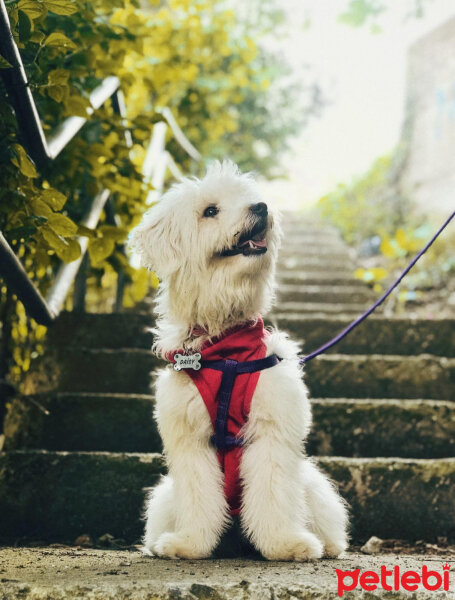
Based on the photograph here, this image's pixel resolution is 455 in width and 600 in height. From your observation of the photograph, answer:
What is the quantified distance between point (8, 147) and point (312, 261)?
15.2 feet

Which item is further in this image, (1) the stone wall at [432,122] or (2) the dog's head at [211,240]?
(1) the stone wall at [432,122]

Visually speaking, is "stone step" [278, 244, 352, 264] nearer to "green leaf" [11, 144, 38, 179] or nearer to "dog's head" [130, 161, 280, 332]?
"dog's head" [130, 161, 280, 332]

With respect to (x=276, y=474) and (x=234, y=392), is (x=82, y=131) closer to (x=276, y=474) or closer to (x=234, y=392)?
(x=234, y=392)

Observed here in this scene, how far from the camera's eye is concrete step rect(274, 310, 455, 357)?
4.00m

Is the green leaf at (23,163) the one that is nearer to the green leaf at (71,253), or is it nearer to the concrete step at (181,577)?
the green leaf at (71,253)

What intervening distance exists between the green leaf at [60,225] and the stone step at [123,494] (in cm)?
85

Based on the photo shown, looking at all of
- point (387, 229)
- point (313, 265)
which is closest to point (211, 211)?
point (313, 265)

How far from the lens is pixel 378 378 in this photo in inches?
136

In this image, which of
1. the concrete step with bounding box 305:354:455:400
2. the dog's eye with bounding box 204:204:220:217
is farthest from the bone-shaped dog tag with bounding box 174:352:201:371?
the concrete step with bounding box 305:354:455:400

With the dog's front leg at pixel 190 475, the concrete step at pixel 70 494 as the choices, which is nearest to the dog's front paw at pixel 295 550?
the dog's front leg at pixel 190 475

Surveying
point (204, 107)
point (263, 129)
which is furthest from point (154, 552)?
point (263, 129)

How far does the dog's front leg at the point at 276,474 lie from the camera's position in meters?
1.95

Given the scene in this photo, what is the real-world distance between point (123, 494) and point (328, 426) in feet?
3.14

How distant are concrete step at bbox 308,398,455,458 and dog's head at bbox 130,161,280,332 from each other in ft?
3.04
